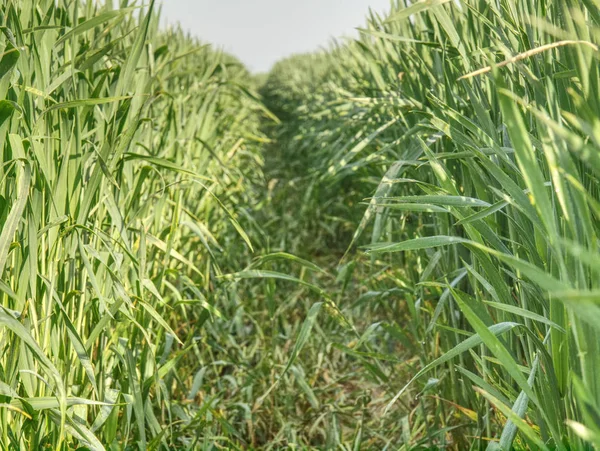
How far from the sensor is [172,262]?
5.73 feet

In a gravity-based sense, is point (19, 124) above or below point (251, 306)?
above

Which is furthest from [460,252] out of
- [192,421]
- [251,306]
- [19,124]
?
[251,306]

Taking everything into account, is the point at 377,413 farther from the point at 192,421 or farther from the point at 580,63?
the point at 580,63

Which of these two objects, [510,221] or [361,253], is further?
[361,253]

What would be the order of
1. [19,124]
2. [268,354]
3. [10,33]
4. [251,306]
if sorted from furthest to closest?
[251,306] < [268,354] < [19,124] < [10,33]

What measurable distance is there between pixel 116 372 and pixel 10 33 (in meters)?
0.66

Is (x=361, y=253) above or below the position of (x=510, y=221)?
below

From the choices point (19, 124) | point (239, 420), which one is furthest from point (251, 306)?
point (19, 124)

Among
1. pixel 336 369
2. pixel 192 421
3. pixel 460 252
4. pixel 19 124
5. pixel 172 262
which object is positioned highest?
pixel 19 124

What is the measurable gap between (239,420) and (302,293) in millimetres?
820

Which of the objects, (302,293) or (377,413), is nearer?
(377,413)

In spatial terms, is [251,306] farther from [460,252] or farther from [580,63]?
[580,63]

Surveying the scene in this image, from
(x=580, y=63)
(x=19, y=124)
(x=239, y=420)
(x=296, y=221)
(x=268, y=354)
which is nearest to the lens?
(x=580, y=63)

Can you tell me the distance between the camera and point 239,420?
163 centimetres
